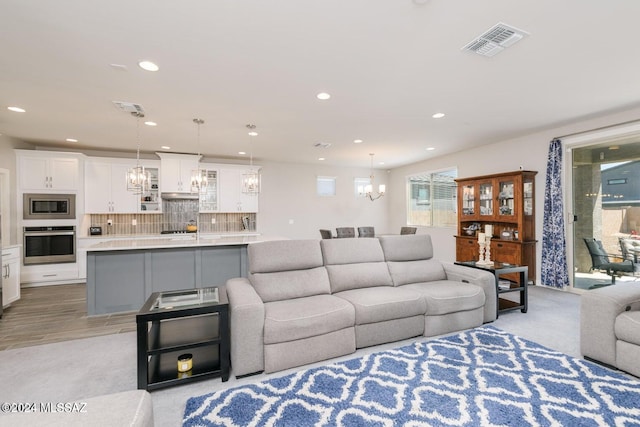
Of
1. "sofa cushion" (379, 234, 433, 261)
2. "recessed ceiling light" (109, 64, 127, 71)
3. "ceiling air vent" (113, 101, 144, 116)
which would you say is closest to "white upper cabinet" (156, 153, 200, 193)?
"ceiling air vent" (113, 101, 144, 116)

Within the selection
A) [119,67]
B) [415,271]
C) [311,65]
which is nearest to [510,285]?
[415,271]

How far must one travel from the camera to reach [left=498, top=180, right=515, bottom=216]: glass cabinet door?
5254 millimetres

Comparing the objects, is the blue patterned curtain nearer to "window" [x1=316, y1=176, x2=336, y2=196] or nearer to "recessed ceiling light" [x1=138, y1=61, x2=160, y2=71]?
"window" [x1=316, y1=176, x2=336, y2=196]

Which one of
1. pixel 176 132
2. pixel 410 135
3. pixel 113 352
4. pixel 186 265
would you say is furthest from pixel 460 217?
pixel 113 352

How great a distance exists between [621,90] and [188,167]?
23.6 ft

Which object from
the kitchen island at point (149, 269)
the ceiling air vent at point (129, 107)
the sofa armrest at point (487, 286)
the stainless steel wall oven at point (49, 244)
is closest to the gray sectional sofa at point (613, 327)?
the sofa armrest at point (487, 286)

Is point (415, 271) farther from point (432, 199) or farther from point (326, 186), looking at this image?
point (326, 186)

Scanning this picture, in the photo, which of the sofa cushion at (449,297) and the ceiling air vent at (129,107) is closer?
the sofa cushion at (449,297)

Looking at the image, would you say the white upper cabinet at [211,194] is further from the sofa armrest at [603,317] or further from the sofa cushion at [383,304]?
the sofa armrest at [603,317]

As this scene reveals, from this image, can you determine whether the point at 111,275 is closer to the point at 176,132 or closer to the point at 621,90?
the point at 176,132

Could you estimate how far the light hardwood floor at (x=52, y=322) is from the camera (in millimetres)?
3127

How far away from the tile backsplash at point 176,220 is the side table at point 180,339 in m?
4.52

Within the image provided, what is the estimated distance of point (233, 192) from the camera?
6898mm

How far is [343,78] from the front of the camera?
3.01 m
